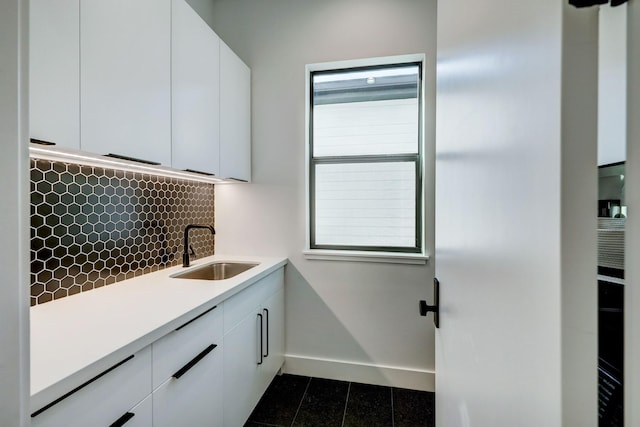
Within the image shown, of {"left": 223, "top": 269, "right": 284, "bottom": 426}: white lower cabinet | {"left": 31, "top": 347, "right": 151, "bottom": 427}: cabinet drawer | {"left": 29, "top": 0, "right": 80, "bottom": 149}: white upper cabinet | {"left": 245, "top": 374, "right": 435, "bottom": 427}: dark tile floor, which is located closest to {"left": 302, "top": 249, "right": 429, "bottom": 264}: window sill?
{"left": 223, "top": 269, "right": 284, "bottom": 426}: white lower cabinet

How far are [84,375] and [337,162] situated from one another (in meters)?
1.86

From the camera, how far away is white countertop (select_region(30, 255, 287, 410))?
66 centimetres

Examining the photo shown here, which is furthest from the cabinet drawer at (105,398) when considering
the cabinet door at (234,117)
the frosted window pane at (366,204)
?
the frosted window pane at (366,204)

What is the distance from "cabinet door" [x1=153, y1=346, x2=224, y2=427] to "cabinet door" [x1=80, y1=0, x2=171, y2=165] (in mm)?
901

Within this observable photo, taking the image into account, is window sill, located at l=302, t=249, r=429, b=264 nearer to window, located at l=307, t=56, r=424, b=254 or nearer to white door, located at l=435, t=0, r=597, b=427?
window, located at l=307, t=56, r=424, b=254

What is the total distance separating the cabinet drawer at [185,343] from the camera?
0.93 metres

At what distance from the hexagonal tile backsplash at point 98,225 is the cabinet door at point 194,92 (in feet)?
1.19

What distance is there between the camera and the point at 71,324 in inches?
36.1

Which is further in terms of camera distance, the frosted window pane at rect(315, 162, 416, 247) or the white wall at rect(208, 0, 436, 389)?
the frosted window pane at rect(315, 162, 416, 247)

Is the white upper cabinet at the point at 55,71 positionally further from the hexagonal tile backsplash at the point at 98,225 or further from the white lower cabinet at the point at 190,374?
the white lower cabinet at the point at 190,374

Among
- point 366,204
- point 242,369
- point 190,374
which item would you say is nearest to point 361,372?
point 242,369

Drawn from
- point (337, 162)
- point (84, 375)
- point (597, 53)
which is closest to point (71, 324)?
point (84, 375)

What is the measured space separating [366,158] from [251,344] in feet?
4.96

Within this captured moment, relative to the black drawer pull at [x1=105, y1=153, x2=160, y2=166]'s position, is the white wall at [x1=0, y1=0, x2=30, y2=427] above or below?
below
